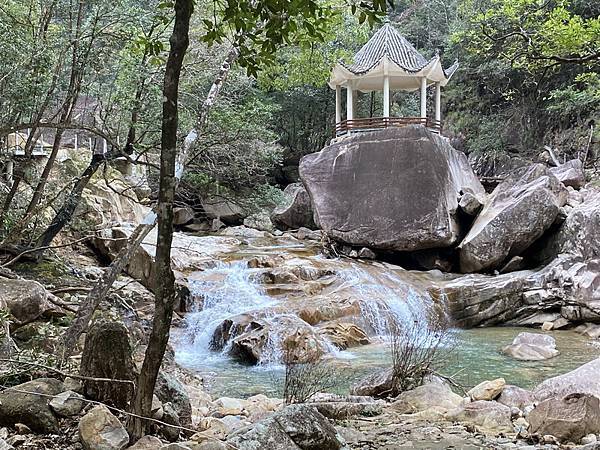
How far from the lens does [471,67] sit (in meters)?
23.1

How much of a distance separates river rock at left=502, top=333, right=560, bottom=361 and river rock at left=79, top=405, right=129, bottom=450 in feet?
22.0

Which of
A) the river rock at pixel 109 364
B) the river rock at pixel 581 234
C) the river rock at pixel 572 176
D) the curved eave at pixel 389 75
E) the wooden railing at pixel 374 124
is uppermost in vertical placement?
the curved eave at pixel 389 75

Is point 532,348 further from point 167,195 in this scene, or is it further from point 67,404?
point 167,195

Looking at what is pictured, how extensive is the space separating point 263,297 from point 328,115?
1515 cm

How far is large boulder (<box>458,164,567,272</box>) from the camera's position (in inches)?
466

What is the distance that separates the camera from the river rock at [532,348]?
26.4 feet

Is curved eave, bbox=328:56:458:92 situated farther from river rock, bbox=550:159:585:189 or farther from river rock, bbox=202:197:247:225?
river rock, bbox=202:197:247:225

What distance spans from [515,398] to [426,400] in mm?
816

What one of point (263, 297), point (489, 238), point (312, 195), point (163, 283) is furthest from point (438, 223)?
point (163, 283)

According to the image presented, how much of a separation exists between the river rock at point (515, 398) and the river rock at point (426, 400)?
39cm

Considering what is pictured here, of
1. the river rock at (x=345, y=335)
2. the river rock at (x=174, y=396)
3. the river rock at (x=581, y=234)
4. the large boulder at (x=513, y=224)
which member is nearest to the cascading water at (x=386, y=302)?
the river rock at (x=345, y=335)

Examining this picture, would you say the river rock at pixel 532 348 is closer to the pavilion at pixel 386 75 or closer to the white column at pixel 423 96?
the pavilion at pixel 386 75

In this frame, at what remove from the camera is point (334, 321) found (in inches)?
369

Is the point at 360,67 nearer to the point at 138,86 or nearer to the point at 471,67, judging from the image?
the point at 471,67
